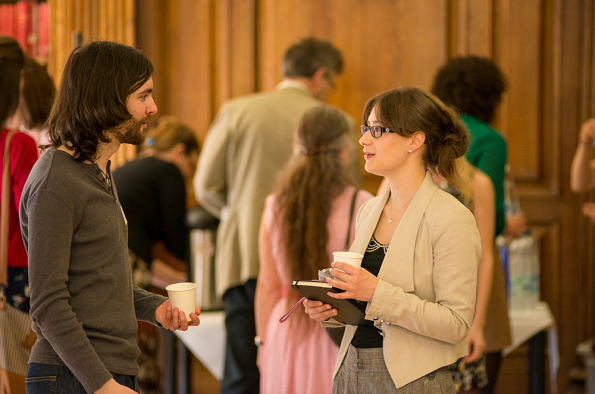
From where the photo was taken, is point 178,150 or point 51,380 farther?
point 178,150

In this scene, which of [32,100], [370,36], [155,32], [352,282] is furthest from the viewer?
[155,32]

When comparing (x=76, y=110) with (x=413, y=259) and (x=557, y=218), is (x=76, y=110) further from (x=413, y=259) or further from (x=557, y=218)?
(x=557, y=218)

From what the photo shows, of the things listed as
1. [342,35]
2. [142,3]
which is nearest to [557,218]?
[342,35]

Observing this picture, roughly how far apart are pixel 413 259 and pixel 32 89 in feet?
4.53

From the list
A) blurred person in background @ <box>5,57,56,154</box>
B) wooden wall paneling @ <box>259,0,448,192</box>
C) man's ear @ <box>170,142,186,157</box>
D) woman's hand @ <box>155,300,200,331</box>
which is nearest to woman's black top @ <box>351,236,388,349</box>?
woman's hand @ <box>155,300,200,331</box>

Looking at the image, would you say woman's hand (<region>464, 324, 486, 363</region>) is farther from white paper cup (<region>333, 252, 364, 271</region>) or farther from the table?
white paper cup (<region>333, 252, 364, 271</region>)

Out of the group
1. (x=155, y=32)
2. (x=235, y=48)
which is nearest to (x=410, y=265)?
(x=235, y=48)

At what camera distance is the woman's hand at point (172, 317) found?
4.56 feet

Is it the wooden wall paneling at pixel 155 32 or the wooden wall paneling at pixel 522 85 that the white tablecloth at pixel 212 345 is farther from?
the wooden wall paneling at pixel 522 85

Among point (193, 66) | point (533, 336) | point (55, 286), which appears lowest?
point (533, 336)

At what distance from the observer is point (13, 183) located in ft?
5.85

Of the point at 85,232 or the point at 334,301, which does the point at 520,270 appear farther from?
the point at 85,232

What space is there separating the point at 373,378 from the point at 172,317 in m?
0.50

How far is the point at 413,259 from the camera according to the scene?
137 cm
